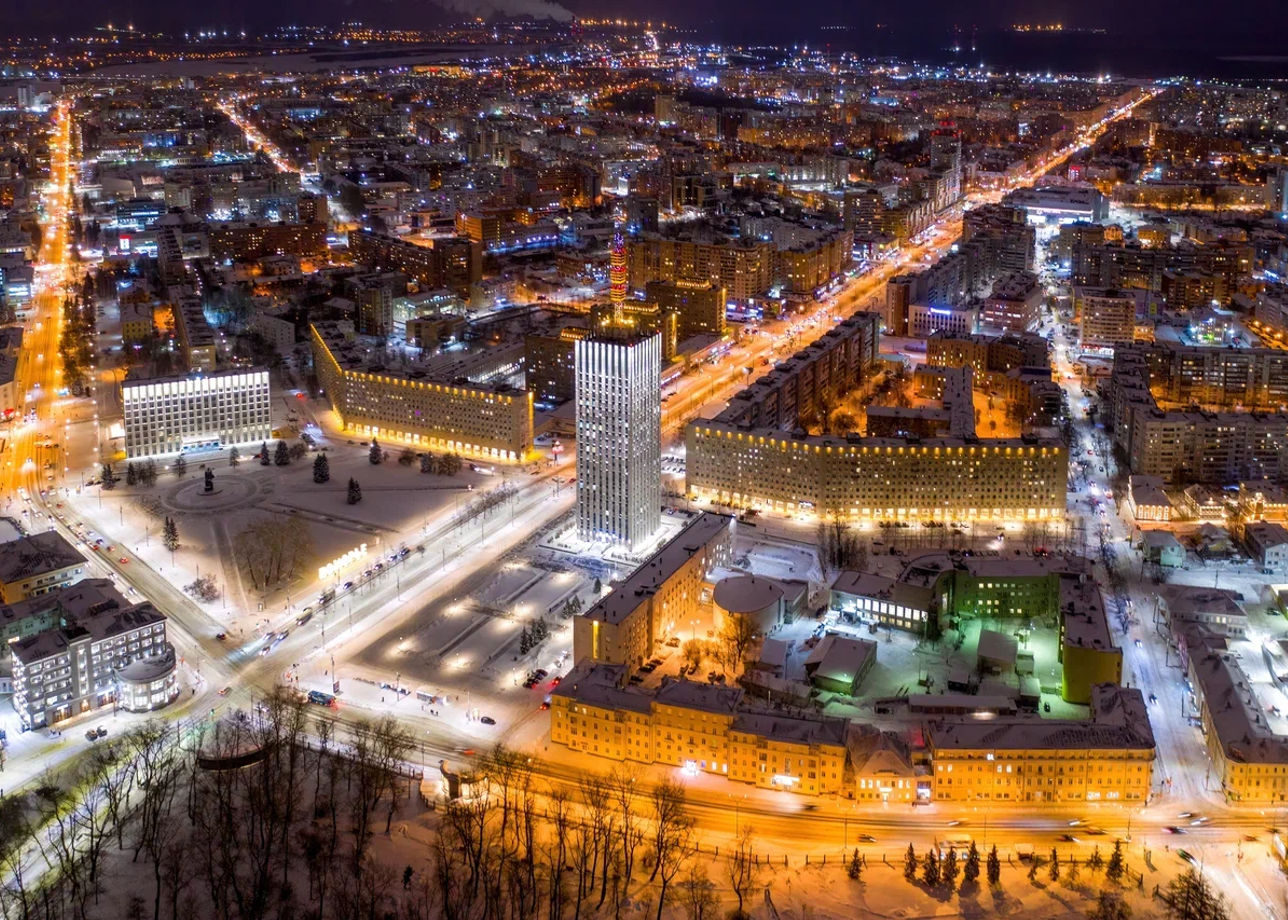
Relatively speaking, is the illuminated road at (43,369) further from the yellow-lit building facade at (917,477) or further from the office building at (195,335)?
the yellow-lit building facade at (917,477)

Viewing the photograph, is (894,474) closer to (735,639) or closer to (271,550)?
(735,639)

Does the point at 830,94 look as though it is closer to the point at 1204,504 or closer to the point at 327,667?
the point at 1204,504

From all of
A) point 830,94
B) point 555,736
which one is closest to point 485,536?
point 555,736

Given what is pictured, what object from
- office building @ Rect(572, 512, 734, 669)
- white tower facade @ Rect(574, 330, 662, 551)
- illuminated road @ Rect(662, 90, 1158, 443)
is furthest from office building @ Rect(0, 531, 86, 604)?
illuminated road @ Rect(662, 90, 1158, 443)

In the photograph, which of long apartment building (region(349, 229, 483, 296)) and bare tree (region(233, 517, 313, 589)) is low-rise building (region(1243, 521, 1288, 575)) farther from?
long apartment building (region(349, 229, 483, 296))

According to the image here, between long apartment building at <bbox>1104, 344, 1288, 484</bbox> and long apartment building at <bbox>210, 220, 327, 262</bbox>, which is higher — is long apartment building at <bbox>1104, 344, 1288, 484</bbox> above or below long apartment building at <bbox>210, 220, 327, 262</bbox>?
below

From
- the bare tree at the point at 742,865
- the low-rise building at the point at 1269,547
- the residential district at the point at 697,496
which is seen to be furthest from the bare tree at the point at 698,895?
the low-rise building at the point at 1269,547

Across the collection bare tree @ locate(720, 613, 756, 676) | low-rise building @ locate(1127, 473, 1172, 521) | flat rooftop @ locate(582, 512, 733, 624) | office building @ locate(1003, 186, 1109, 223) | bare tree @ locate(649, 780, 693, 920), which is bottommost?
bare tree @ locate(649, 780, 693, 920)
